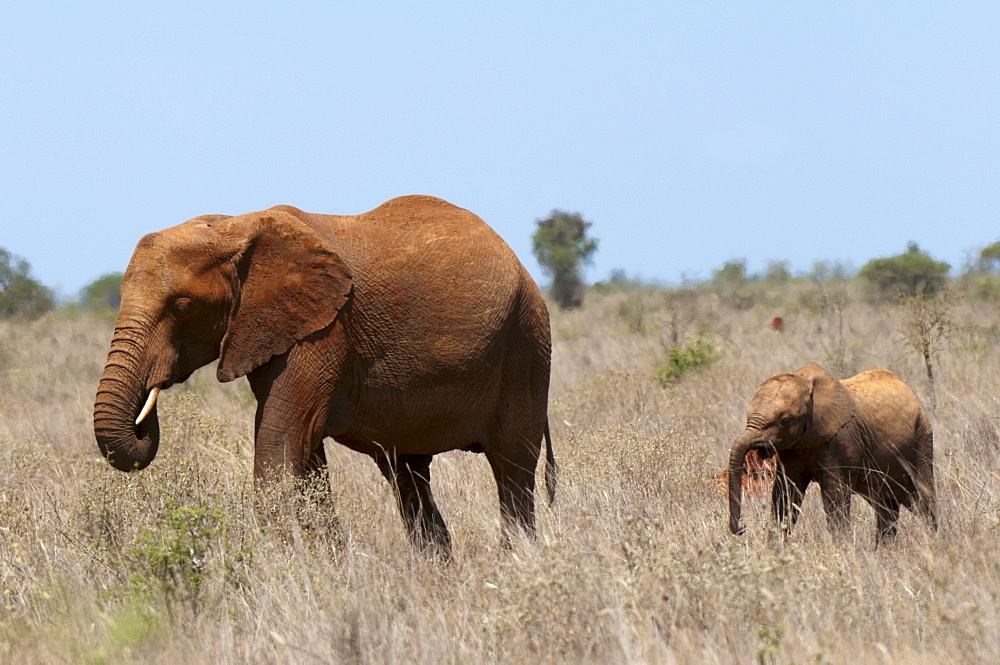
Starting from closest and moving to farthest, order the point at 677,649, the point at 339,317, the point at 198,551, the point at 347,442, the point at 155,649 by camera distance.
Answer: the point at 677,649, the point at 155,649, the point at 198,551, the point at 339,317, the point at 347,442

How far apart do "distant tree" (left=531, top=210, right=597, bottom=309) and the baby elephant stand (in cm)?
3725

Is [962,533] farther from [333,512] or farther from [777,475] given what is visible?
[333,512]

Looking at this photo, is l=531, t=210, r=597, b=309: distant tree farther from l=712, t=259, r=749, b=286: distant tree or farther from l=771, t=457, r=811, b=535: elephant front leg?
l=771, t=457, r=811, b=535: elephant front leg

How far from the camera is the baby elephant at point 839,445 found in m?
7.03

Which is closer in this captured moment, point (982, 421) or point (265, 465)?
point (265, 465)

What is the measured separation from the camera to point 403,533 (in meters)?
6.53

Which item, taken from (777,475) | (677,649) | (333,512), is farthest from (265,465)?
(777,475)

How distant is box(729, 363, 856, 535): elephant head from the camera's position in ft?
23.0

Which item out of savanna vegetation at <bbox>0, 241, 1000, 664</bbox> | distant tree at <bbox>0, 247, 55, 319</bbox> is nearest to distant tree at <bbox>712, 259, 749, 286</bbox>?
distant tree at <bbox>0, 247, 55, 319</bbox>

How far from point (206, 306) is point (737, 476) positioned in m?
3.22

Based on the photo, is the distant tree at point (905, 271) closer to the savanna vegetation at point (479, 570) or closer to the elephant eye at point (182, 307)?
the savanna vegetation at point (479, 570)

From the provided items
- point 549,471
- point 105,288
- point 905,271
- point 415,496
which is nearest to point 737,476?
point 549,471

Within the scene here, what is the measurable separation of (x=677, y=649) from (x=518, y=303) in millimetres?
2628

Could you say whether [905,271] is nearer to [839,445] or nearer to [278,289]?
[839,445]
